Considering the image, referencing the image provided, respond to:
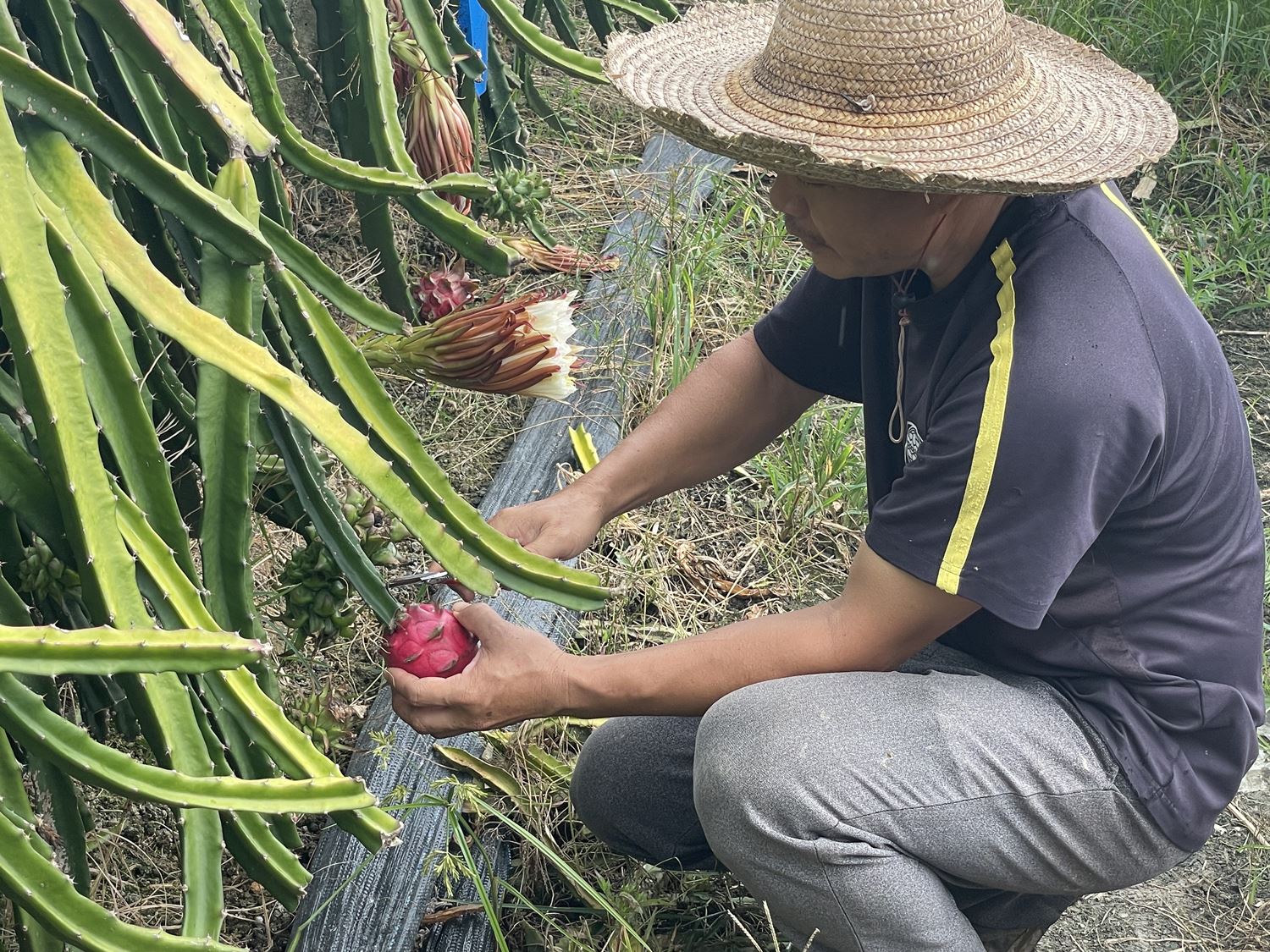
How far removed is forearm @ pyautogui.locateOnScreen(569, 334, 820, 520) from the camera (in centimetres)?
211

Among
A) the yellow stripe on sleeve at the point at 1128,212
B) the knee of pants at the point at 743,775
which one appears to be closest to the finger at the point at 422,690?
the knee of pants at the point at 743,775

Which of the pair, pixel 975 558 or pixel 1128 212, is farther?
pixel 1128 212

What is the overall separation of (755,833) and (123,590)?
806mm

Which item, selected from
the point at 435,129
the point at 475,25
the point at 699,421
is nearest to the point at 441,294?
the point at 435,129

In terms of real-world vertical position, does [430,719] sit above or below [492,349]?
below

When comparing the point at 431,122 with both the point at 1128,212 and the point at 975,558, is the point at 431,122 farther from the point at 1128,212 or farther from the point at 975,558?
the point at 975,558

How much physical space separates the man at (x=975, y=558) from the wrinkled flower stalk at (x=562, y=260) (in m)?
1.32

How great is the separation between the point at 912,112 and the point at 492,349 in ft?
3.14

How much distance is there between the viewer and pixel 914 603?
157cm

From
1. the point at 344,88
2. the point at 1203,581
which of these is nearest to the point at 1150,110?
the point at 1203,581

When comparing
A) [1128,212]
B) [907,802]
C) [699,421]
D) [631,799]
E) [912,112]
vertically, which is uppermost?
[912,112]

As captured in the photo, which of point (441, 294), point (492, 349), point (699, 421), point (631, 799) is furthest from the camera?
point (441, 294)

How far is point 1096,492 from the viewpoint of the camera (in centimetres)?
148

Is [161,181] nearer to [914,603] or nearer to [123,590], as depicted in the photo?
[123,590]
